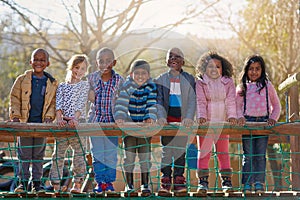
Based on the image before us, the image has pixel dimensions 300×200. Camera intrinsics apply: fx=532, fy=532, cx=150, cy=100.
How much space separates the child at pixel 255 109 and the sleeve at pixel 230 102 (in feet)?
0.22

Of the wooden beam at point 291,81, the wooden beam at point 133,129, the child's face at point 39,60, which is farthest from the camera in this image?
the wooden beam at point 291,81

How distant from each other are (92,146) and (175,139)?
753mm

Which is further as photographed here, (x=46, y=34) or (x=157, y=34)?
(x=46, y=34)

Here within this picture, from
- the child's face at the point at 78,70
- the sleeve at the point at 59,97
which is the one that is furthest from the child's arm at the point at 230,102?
the sleeve at the point at 59,97

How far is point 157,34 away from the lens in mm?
10016

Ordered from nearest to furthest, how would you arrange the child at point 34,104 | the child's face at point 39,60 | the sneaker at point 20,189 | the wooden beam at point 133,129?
the wooden beam at point 133,129, the sneaker at point 20,189, the child at point 34,104, the child's face at point 39,60

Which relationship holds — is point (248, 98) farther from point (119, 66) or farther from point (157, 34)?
point (119, 66)

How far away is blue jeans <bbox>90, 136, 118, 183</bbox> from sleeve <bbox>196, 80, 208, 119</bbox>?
0.81m

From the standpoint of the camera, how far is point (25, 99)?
4918 mm

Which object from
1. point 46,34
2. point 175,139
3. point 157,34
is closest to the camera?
point 175,139

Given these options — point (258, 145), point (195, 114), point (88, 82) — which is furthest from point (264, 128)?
point (88, 82)

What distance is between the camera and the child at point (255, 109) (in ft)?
15.5

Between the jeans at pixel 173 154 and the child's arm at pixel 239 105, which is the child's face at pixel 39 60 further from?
the child's arm at pixel 239 105

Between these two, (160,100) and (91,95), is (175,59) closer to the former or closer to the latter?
(160,100)
